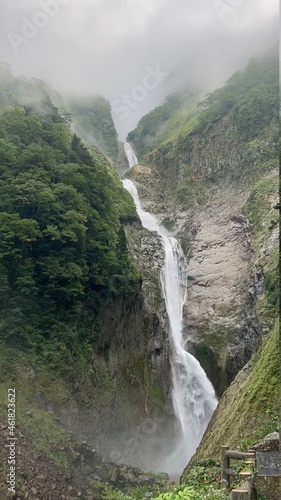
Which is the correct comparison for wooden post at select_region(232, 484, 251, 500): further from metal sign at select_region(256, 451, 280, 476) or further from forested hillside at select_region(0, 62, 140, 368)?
forested hillside at select_region(0, 62, 140, 368)

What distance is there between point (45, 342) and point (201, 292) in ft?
51.1

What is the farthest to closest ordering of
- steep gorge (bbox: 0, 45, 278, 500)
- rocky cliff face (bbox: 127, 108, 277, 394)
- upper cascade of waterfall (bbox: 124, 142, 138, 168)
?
upper cascade of waterfall (bbox: 124, 142, 138, 168), rocky cliff face (bbox: 127, 108, 277, 394), steep gorge (bbox: 0, 45, 278, 500)

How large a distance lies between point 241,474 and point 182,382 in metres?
20.5

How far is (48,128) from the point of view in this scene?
2808 centimetres

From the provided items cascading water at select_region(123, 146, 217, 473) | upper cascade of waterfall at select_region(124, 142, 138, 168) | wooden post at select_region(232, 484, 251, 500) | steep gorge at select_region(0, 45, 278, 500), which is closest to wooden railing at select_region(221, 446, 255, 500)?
wooden post at select_region(232, 484, 251, 500)

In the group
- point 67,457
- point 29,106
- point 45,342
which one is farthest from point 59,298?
point 29,106

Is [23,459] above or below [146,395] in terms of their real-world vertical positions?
below

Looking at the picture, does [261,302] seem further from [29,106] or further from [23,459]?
[29,106]

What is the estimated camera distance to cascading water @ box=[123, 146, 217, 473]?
23953mm

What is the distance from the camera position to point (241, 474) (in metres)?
6.73

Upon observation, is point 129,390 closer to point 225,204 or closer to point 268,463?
point 268,463

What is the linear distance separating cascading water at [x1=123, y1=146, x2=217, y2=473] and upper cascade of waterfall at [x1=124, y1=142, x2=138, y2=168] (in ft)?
112

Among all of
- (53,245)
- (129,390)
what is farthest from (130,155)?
(129,390)

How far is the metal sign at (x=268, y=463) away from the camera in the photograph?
6.19 metres
